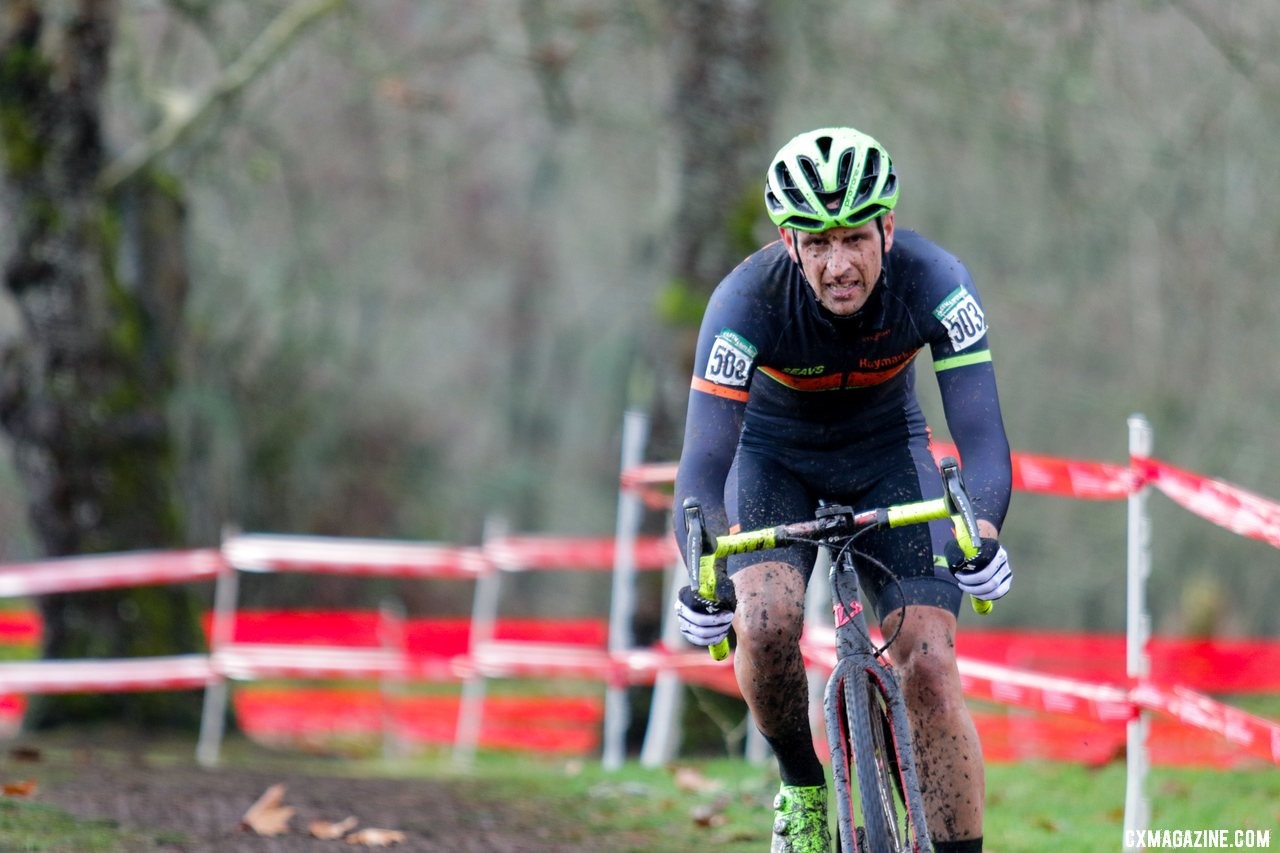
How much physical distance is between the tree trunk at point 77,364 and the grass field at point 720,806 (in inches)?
93.3

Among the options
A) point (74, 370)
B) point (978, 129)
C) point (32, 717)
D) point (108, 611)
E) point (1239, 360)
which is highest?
point (978, 129)

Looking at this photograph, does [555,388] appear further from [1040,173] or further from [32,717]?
[32,717]

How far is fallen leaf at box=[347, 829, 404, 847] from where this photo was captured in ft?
20.1

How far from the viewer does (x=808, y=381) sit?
4840mm

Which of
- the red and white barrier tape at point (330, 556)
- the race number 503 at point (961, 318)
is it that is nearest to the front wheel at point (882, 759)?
the race number 503 at point (961, 318)

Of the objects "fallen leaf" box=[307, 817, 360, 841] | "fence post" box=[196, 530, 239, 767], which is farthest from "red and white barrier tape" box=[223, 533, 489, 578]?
"fallen leaf" box=[307, 817, 360, 841]

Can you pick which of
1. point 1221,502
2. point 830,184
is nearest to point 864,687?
point 830,184

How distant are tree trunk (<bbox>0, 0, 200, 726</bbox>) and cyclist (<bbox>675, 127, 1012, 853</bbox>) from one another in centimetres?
777

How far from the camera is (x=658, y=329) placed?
34.8 ft

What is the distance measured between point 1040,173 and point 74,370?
11.6 metres

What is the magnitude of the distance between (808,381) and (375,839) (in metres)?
2.70

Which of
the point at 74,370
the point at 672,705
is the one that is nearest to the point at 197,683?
the point at 74,370

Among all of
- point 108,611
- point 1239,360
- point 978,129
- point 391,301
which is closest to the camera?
point 108,611

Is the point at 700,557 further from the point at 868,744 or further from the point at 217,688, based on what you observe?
the point at 217,688
